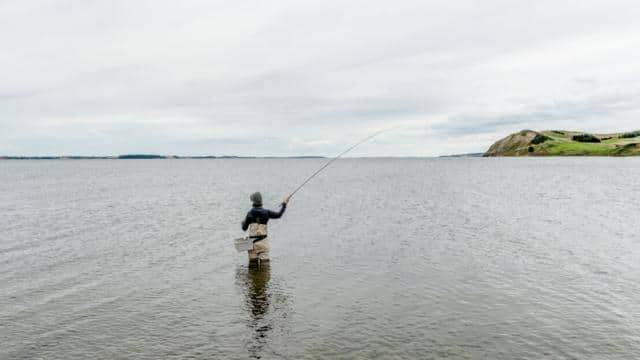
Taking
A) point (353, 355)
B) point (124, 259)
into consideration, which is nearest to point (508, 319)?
point (353, 355)

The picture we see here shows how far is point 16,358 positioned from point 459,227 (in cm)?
2815

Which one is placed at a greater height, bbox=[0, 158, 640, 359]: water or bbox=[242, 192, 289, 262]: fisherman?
bbox=[242, 192, 289, 262]: fisherman

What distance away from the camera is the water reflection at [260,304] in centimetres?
1315

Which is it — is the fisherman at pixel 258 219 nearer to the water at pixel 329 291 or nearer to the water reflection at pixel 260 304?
the water reflection at pixel 260 304

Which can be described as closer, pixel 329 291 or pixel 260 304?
pixel 260 304

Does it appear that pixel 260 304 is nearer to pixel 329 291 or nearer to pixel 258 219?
pixel 329 291

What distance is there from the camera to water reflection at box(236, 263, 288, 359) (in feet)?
43.1

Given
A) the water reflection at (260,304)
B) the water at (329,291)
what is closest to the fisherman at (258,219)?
the water reflection at (260,304)

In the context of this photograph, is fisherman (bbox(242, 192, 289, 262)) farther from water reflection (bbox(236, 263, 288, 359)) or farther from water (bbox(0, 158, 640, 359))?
water (bbox(0, 158, 640, 359))

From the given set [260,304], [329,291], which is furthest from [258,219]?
[260,304]

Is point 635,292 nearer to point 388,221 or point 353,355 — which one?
point 353,355

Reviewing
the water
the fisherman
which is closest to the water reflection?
the water

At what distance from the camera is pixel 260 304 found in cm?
1641

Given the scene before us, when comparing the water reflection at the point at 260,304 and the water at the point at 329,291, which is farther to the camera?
the water reflection at the point at 260,304
